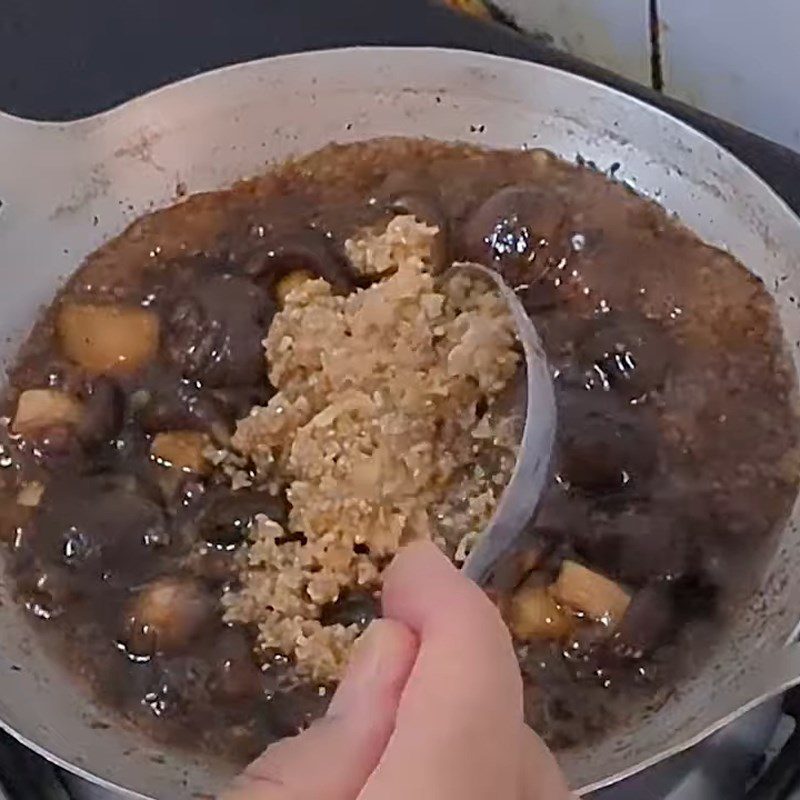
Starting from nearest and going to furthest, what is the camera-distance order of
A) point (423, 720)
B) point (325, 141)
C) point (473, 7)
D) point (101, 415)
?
1. point (423, 720)
2. point (101, 415)
3. point (325, 141)
4. point (473, 7)

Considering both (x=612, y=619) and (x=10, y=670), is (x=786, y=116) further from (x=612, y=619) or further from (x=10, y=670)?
(x=10, y=670)

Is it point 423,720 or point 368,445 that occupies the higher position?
point 423,720

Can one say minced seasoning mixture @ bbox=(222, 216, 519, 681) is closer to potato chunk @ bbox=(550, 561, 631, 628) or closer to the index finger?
potato chunk @ bbox=(550, 561, 631, 628)

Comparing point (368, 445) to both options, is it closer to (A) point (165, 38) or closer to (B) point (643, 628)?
(B) point (643, 628)

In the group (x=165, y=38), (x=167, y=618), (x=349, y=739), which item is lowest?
(x=167, y=618)

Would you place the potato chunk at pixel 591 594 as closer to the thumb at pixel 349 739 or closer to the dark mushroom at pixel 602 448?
the dark mushroom at pixel 602 448

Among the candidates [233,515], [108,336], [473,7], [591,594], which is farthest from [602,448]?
[473,7]

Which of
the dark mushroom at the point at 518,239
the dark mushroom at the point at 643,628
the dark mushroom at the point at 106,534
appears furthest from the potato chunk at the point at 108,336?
the dark mushroom at the point at 643,628
